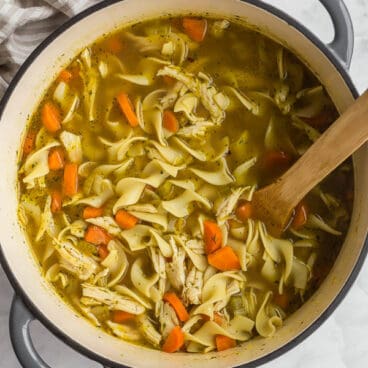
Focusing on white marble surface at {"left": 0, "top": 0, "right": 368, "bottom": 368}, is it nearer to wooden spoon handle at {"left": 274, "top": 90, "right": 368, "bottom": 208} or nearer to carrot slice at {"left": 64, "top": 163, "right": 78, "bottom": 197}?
carrot slice at {"left": 64, "top": 163, "right": 78, "bottom": 197}

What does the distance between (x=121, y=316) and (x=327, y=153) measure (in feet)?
3.79

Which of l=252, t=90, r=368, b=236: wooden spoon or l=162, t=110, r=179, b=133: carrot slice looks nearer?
l=252, t=90, r=368, b=236: wooden spoon

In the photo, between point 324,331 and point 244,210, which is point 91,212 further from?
point 324,331

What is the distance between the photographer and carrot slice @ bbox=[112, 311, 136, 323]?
388 centimetres

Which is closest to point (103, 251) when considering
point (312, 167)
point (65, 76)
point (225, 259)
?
point (225, 259)

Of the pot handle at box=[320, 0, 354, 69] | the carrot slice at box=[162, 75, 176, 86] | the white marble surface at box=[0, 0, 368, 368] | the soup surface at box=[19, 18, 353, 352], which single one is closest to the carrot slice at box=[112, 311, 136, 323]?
the soup surface at box=[19, 18, 353, 352]

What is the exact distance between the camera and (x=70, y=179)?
387 centimetres

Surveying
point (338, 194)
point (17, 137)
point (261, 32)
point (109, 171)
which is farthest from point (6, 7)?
point (338, 194)

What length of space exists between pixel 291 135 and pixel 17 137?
117 centimetres

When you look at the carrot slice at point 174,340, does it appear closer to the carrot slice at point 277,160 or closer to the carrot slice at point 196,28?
the carrot slice at point 277,160

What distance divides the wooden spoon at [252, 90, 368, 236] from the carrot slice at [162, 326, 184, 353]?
0.58 m

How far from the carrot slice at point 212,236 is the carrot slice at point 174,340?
0.36m

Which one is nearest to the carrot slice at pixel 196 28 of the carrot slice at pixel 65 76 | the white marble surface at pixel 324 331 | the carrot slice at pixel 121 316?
the white marble surface at pixel 324 331

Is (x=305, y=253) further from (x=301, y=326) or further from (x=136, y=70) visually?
(x=136, y=70)
